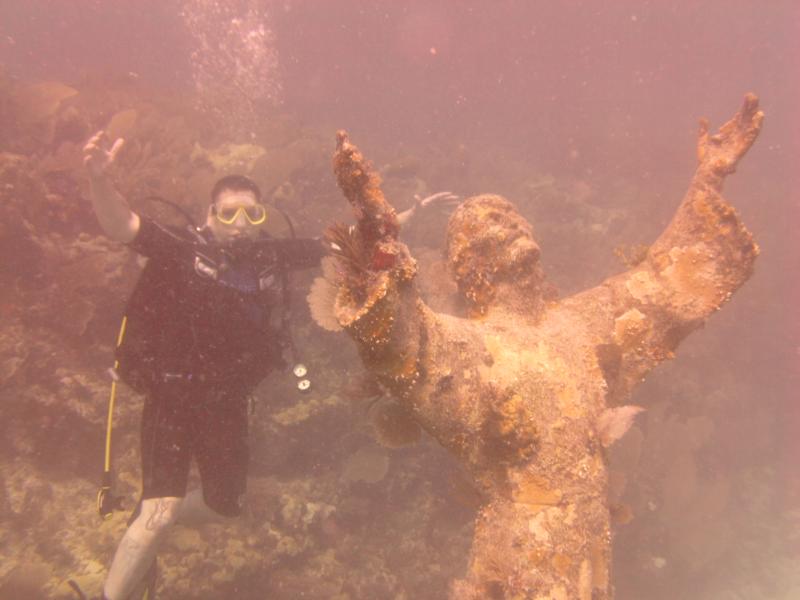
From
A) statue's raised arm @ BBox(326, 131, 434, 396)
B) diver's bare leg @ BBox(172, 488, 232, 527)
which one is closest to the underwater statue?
statue's raised arm @ BBox(326, 131, 434, 396)

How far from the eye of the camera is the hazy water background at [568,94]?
1230 centimetres

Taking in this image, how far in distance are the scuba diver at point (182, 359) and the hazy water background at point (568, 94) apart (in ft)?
22.3

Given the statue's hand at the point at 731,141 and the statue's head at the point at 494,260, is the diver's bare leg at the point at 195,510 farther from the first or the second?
the statue's hand at the point at 731,141

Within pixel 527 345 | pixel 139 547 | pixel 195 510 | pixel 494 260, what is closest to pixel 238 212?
pixel 494 260

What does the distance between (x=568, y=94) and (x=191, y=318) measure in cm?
4713

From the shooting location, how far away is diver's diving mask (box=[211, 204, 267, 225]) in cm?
525

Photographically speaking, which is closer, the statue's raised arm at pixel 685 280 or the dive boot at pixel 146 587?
the statue's raised arm at pixel 685 280

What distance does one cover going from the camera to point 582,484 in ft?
9.24

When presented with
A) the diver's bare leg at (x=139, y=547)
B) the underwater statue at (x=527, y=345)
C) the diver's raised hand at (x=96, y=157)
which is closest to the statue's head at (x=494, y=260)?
the underwater statue at (x=527, y=345)

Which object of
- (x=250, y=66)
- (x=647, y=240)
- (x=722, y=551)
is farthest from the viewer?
(x=250, y=66)

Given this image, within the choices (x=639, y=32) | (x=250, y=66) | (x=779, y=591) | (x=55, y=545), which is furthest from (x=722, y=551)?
(x=639, y=32)

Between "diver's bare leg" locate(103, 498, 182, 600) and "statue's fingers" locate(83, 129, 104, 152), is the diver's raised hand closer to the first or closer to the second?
"statue's fingers" locate(83, 129, 104, 152)

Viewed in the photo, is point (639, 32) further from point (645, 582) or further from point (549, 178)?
point (645, 582)

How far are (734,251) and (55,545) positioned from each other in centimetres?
777
